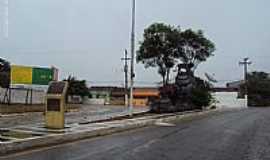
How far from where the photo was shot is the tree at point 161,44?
44094mm

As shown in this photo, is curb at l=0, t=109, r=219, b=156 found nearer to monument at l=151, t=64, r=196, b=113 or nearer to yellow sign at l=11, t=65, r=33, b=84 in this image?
monument at l=151, t=64, r=196, b=113

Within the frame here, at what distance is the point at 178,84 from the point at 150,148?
100 ft

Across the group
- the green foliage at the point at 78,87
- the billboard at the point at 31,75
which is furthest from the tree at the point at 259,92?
the billboard at the point at 31,75

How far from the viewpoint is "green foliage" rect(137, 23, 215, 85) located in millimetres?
44188

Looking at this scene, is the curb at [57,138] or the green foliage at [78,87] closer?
the curb at [57,138]

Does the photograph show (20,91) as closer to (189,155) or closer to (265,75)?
(189,155)

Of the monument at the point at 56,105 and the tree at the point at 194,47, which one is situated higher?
the tree at the point at 194,47

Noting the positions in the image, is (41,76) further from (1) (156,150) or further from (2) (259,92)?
(2) (259,92)

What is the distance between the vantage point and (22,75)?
188 feet

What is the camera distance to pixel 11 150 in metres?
13.9

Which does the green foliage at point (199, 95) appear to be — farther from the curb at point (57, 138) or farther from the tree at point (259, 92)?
the tree at point (259, 92)

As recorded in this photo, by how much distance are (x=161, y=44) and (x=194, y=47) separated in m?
4.17

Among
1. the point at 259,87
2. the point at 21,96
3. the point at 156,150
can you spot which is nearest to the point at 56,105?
the point at 156,150

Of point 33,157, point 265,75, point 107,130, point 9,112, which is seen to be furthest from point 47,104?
point 265,75
